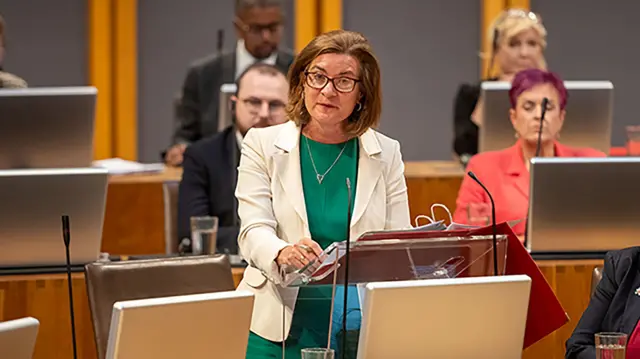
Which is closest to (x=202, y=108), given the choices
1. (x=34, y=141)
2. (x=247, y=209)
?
(x=34, y=141)

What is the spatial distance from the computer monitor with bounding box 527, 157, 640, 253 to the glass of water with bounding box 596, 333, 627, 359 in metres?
1.08

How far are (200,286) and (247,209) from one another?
0.29 m

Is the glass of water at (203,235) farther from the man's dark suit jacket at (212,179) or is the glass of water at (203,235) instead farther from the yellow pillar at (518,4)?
the yellow pillar at (518,4)

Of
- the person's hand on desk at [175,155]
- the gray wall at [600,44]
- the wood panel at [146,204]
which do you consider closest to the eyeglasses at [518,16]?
the wood panel at [146,204]

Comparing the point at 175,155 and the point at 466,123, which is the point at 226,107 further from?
the point at 466,123

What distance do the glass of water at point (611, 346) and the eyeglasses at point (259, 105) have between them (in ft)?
6.52

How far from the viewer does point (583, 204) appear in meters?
3.22

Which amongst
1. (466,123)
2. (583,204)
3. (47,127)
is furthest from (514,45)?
(47,127)

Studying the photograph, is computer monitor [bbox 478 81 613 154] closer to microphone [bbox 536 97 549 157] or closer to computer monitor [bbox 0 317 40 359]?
microphone [bbox 536 97 549 157]

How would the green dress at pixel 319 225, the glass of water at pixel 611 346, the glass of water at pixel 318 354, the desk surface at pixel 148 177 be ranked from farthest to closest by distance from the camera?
the desk surface at pixel 148 177, the green dress at pixel 319 225, the glass of water at pixel 611 346, the glass of water at pixel 318 354

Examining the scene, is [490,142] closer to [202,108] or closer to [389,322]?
[202,108]

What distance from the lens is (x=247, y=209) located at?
2.59 metres

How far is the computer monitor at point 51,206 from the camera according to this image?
2943 millimetres

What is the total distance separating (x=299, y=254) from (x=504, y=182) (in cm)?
177
